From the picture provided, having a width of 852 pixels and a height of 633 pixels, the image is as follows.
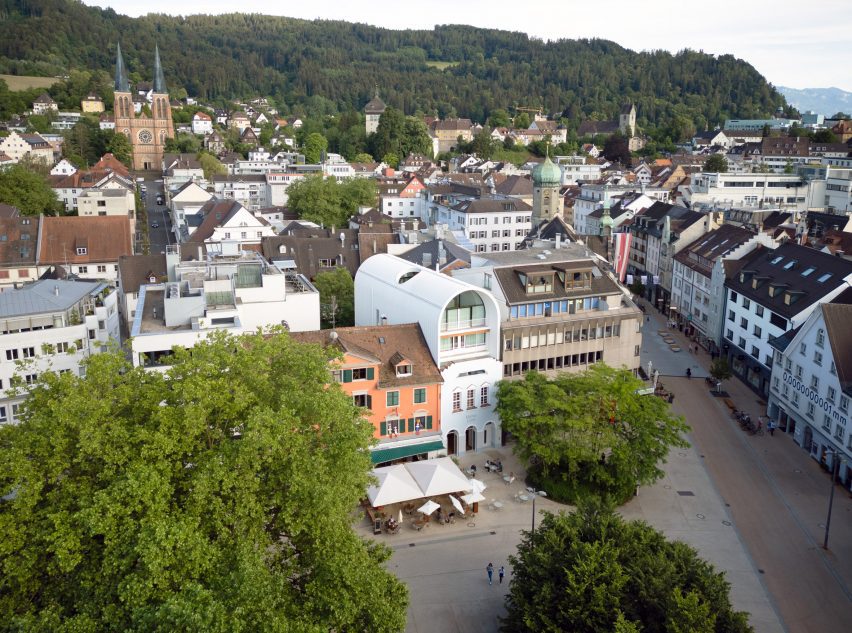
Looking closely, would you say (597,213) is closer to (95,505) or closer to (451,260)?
(451,260)

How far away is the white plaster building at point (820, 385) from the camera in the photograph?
128 feet

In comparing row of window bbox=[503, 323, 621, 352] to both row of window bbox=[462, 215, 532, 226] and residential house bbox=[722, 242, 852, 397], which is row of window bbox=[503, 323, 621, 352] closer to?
residential house bbox=[722, 242, 852, 397]

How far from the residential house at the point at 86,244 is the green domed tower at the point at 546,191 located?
55.4 m

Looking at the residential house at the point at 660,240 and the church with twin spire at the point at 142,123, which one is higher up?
the church with twin spire at the point at 142,123

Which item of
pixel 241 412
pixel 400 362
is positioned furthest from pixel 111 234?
pixel 241 412

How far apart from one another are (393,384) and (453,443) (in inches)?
231

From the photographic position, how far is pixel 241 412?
2431cm

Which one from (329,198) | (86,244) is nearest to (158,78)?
(329,198)

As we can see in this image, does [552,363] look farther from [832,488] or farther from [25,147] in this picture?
[25,147]

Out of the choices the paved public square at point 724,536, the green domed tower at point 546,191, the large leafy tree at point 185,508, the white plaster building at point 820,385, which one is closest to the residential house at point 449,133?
the green domed tower at point 546,191

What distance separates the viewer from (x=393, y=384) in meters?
39.9

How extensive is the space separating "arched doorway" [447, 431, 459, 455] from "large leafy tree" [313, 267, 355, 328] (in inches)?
703

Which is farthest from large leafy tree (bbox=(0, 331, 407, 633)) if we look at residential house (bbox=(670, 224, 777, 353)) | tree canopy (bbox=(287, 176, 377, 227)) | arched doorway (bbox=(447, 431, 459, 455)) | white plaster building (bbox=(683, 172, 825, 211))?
white plaster building (bbox=(683, 172, 825, 211))

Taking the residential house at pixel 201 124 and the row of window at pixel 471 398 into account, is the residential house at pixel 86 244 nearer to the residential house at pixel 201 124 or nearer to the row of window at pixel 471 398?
the row of window at pixel 471 398
